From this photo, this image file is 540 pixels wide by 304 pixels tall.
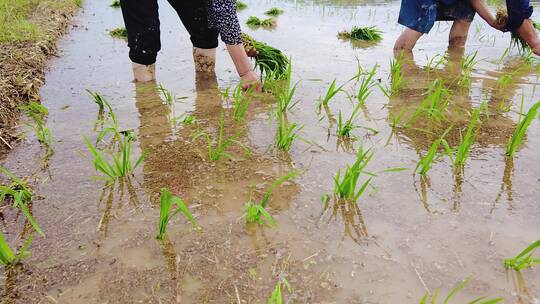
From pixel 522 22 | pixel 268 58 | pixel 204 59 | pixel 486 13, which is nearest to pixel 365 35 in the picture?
pixel 486 13

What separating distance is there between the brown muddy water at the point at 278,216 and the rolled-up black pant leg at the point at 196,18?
0.58m

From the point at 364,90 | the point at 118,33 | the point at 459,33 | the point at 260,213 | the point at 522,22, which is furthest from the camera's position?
the point at 118,33

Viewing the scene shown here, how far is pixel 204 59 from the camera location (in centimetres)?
307

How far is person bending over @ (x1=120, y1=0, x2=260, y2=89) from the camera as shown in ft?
8.00

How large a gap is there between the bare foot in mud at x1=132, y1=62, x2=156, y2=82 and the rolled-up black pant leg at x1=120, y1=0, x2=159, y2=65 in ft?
0.52

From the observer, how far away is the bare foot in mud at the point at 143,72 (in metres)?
2.80

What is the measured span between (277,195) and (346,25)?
4278 millimetres

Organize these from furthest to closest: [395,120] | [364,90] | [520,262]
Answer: [364,90]
[395,120]
[520,262]

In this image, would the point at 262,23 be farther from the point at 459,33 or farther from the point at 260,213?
the point at 260,213

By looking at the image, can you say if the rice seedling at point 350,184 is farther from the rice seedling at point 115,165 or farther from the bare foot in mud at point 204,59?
the bare foot in mud at point 204,59

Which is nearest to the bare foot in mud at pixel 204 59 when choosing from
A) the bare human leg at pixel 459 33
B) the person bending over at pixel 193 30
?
the person bending over at pixel 193 30

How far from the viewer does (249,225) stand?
1324mm

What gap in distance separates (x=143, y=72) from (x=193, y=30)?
467 mm

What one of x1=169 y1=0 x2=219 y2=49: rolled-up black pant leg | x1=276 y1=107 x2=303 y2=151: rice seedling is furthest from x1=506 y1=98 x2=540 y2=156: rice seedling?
x1=169 y1=0 x2=219 y2=49: rolled-up black pant leg
